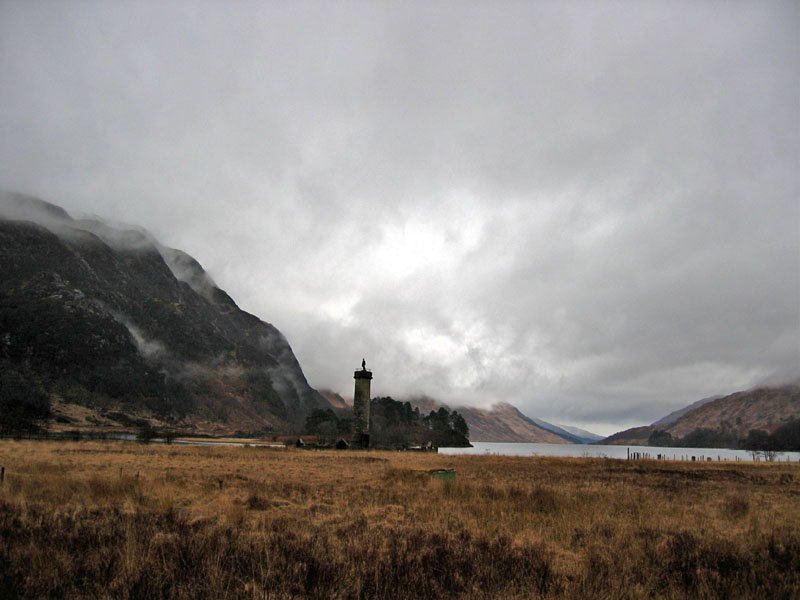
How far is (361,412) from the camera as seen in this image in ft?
198

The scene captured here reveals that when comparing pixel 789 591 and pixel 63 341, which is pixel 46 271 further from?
pixel 789 591

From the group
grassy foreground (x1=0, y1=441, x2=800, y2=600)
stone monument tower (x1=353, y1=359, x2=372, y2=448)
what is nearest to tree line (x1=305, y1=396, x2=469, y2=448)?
stone monument tower (x1=353, y1=359, x2=372, y2=448)

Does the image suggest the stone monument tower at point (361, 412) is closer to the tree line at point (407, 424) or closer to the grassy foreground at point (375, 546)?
the grassy foreground at point (375, 546)

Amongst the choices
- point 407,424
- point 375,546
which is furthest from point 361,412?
point 407,424

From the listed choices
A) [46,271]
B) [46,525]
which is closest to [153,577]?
[46,525]

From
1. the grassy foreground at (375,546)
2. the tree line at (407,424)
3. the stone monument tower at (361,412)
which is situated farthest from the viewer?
the tree line at (407,424)

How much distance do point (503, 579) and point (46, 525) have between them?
22.6 feet

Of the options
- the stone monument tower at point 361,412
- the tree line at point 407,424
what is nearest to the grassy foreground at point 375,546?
the stone monument tower at point 361,412

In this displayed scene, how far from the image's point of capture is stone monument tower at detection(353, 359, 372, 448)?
5947cm

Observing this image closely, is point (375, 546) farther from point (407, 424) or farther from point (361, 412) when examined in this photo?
point (407, 424)

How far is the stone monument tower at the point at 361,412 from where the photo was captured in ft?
195

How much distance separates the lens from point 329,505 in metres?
12.3

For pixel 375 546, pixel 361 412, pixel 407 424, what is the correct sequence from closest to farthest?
1. pixel 375 546
2. pixel 361 412
3. pixel 407 424

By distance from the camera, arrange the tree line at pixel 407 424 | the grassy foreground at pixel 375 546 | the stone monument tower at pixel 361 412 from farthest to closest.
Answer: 1. the tree line at pixel 407 424
2. the stone monument tower at pixel 361 412
3. the grassy foreground at pixel 375 546
